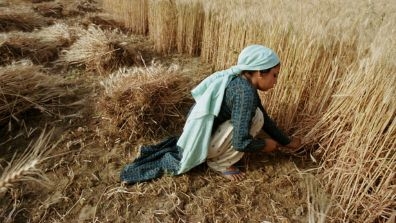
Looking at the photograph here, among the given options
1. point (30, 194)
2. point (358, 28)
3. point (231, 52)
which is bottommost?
point (30, 194)

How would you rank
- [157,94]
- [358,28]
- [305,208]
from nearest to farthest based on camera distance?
[305,208]
[358,28]
[157,94]

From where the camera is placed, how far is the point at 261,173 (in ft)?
6.86

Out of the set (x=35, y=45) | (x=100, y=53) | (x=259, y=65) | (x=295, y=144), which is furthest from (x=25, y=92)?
(x=295, y=144)

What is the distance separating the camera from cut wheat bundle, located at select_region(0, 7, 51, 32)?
4.28m

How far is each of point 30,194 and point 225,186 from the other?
1.08 m

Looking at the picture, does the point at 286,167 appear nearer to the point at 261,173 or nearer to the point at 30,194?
the point at 261,173

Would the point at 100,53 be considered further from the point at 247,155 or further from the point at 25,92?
the point at 247,155

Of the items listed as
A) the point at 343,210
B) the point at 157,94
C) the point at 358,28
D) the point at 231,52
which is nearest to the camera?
the point at 343,210

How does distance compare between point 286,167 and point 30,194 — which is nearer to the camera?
point 30,194

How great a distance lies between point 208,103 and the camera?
190 centimetres

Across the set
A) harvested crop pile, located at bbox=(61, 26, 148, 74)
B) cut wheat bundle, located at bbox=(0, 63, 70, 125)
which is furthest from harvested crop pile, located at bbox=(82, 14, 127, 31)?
cut wheat bundle, located at bbox=(0, 63, 70, 125)

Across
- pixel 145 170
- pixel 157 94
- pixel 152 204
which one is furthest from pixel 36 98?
pixel 152 204

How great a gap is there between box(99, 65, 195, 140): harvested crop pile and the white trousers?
0.58 meters

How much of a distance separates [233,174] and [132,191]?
0.58 metres
